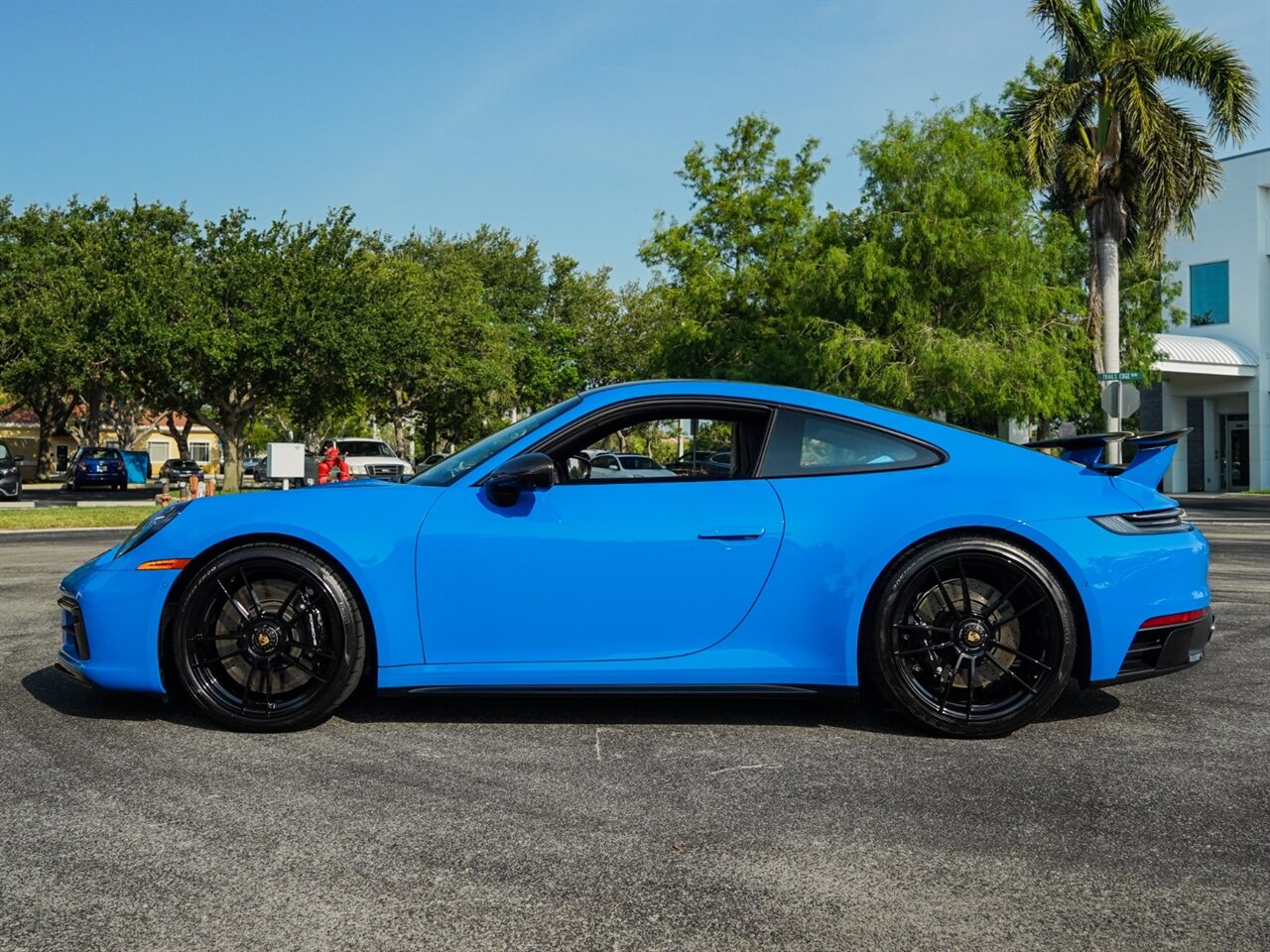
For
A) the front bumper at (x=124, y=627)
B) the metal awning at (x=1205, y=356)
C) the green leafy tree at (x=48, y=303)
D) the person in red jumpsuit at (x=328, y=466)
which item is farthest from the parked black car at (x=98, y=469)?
the front bumper at (x=124, y=627)

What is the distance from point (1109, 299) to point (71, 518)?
20.7 meters

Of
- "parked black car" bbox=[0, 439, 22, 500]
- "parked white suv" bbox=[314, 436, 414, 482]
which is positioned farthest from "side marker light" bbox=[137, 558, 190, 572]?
"parked black car" bbox=[0, 439, 22, 500]


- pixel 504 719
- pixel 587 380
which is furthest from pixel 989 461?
pixel 587 380

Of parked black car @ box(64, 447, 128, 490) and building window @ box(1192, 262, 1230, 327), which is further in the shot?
building window @ box(1192, 262, 1230, 327)

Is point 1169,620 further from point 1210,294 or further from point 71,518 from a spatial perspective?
point 1210,294

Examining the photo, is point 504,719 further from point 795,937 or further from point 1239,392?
point 1239,392

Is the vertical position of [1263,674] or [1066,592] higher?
[1066,592]

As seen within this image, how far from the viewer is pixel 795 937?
2.55 m

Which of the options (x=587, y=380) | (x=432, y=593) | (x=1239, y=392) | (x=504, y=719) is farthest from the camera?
(x=587, y=380)

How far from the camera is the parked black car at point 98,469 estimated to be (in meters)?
39.6

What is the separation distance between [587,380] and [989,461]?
54521 mm

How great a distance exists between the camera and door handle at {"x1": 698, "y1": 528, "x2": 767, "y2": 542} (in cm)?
424

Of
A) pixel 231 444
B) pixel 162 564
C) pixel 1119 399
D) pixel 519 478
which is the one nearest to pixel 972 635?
pixel 519 478

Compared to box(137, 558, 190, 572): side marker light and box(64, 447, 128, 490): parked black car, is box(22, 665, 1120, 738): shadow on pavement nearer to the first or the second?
box(137, 558, 190, 572): side marker light
